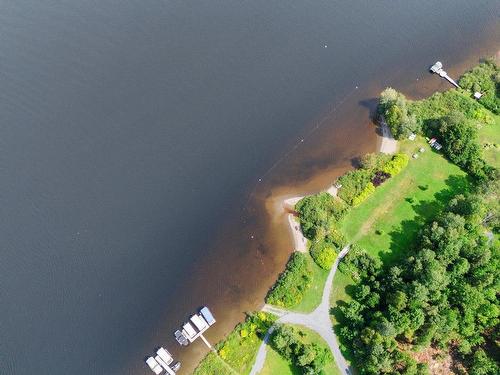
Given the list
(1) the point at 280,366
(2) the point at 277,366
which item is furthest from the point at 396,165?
(2) the point at 277,366

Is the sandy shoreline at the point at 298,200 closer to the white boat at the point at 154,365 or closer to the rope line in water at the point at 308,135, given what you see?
the rope line in water at the point at 308,135

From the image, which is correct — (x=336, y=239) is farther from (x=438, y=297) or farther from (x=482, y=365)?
(x=482, y=365)

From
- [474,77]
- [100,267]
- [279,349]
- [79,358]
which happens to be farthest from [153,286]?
[474,77]

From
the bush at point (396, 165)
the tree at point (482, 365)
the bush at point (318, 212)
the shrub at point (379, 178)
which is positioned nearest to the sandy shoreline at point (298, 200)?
the bush at point (318, 212)

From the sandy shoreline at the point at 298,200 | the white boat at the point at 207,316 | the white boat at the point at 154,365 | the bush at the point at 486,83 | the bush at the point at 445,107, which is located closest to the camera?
the white boat at the point at 154,365

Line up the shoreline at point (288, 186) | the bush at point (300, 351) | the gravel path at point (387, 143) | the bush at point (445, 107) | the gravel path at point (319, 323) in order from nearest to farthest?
the bush at point (300, 351)
the gravel path at point (319, 323)
the shoreline at point (288, 186)
the gravel path at point (387, 143)
the bush at point (445, 107)

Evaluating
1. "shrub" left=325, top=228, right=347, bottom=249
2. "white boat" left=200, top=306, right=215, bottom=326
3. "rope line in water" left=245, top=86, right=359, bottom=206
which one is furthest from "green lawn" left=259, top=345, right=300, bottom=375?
"rope line in water" left=245, top=86, right=359, bottom=206

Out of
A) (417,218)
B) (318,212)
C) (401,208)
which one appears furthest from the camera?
(401,208)

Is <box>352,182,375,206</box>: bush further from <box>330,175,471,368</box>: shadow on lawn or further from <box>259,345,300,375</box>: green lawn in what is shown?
<box>259,345,300,375</box>: green lawn
